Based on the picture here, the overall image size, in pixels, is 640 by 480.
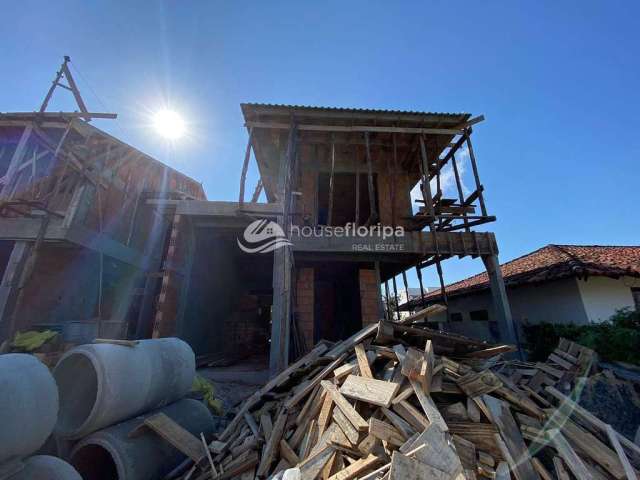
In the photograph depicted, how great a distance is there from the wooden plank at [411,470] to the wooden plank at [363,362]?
1412 mm

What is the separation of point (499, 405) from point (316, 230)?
17.6 feet

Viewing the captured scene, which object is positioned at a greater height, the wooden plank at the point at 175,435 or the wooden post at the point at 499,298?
the wooden post at the point at 499,298

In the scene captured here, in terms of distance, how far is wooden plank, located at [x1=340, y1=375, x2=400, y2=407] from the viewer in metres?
3.04

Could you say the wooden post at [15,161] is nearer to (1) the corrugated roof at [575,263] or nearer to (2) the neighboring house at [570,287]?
(2) the neighboring house at [570,287]

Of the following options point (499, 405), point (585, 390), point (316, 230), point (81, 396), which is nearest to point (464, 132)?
point (316, 230)

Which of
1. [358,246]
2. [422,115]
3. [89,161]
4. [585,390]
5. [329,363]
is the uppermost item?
[422,115]

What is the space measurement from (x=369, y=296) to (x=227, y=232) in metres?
4.88

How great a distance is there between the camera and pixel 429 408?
285 centimetres

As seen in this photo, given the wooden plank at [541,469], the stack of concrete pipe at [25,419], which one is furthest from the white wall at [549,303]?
the stack of concrete pipe at [25,419]

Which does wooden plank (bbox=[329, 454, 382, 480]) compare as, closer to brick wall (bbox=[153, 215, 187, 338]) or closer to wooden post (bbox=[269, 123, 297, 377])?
wooden post (bbox=[269, 123, 297, 377])

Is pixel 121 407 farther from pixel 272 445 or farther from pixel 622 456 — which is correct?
pixel 622 456

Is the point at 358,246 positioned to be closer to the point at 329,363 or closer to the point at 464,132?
the point at 329,363

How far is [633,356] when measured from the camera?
689 cm

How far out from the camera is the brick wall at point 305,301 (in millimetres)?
8039
